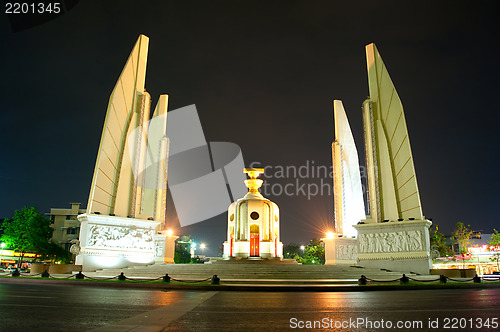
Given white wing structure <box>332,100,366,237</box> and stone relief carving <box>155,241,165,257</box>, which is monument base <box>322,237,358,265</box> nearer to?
white wing structure <box>332,100,366,237</box>

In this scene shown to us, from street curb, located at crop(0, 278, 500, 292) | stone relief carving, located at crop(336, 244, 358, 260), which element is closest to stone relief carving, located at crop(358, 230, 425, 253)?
stone relief carving, located at crop(336, 244, 358, 260)

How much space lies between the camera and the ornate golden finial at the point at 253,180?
113ft

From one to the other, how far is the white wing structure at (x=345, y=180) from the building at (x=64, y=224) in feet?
141

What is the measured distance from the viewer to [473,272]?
1594 cm

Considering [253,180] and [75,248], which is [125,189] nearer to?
[75,248]

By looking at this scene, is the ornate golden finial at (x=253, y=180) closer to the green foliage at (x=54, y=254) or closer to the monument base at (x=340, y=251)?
the monument base at (x=340, y=251)

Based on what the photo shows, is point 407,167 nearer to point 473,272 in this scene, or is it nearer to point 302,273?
point 473,272

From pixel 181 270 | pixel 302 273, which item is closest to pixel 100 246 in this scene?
pixel 181 270

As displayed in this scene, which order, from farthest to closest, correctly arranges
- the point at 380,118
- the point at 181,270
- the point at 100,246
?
the point at 380,118, the point at 100,246, the point at 181,270

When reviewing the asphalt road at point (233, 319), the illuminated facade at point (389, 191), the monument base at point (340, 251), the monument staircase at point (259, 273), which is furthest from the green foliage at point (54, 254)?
the asphalt road at point (233, 319)

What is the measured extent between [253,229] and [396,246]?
48.8 ft

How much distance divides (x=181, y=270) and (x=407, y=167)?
1418cm

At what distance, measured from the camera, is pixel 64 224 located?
54531 mm

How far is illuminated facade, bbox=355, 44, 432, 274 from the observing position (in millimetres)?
18844
